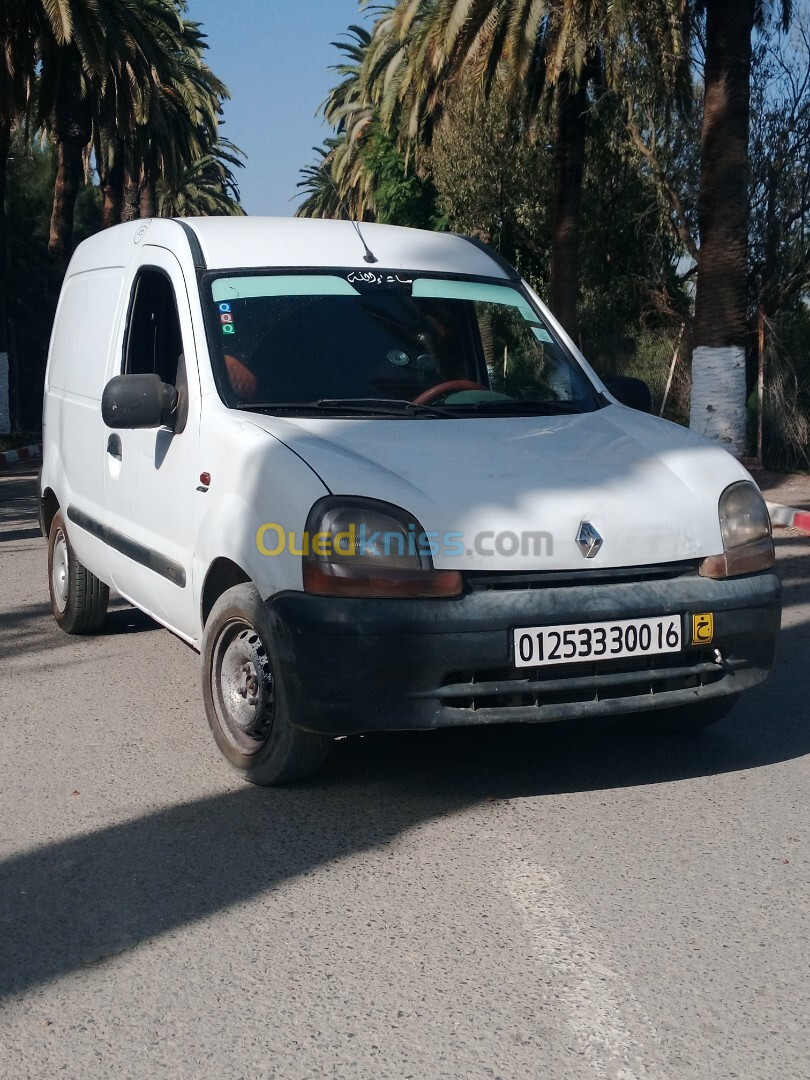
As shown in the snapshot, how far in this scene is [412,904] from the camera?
3.54 metres

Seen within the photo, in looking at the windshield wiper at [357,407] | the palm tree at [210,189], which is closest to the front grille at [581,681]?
the windshield wiper at [357,407]

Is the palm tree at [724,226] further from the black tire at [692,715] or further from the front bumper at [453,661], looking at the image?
the front bumper at [453,661]

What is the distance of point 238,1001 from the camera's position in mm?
3008

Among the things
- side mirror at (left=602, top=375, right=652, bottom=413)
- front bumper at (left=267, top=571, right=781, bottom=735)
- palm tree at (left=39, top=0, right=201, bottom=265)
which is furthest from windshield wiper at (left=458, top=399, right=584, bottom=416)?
palm tree at (left=39, top=0, right=201, bottom=265)

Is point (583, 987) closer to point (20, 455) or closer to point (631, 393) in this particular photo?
point (631, 393)

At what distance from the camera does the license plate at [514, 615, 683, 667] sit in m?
4.02

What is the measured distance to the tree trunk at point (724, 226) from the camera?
45.5 feet

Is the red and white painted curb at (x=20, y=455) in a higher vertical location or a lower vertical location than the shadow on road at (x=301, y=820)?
higher

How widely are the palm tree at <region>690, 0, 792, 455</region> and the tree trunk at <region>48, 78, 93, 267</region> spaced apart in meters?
14.0

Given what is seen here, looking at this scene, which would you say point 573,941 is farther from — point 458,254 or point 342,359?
point 458,254

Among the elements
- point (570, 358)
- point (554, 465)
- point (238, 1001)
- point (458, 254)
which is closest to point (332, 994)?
point (238, 1001)

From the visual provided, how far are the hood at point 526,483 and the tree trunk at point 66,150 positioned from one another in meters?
21.6

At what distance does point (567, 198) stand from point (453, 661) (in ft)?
53.8

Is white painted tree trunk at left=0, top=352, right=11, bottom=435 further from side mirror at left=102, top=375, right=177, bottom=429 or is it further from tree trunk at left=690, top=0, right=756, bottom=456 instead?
side mirror at left=102, top=375, right=177, bottom=429
